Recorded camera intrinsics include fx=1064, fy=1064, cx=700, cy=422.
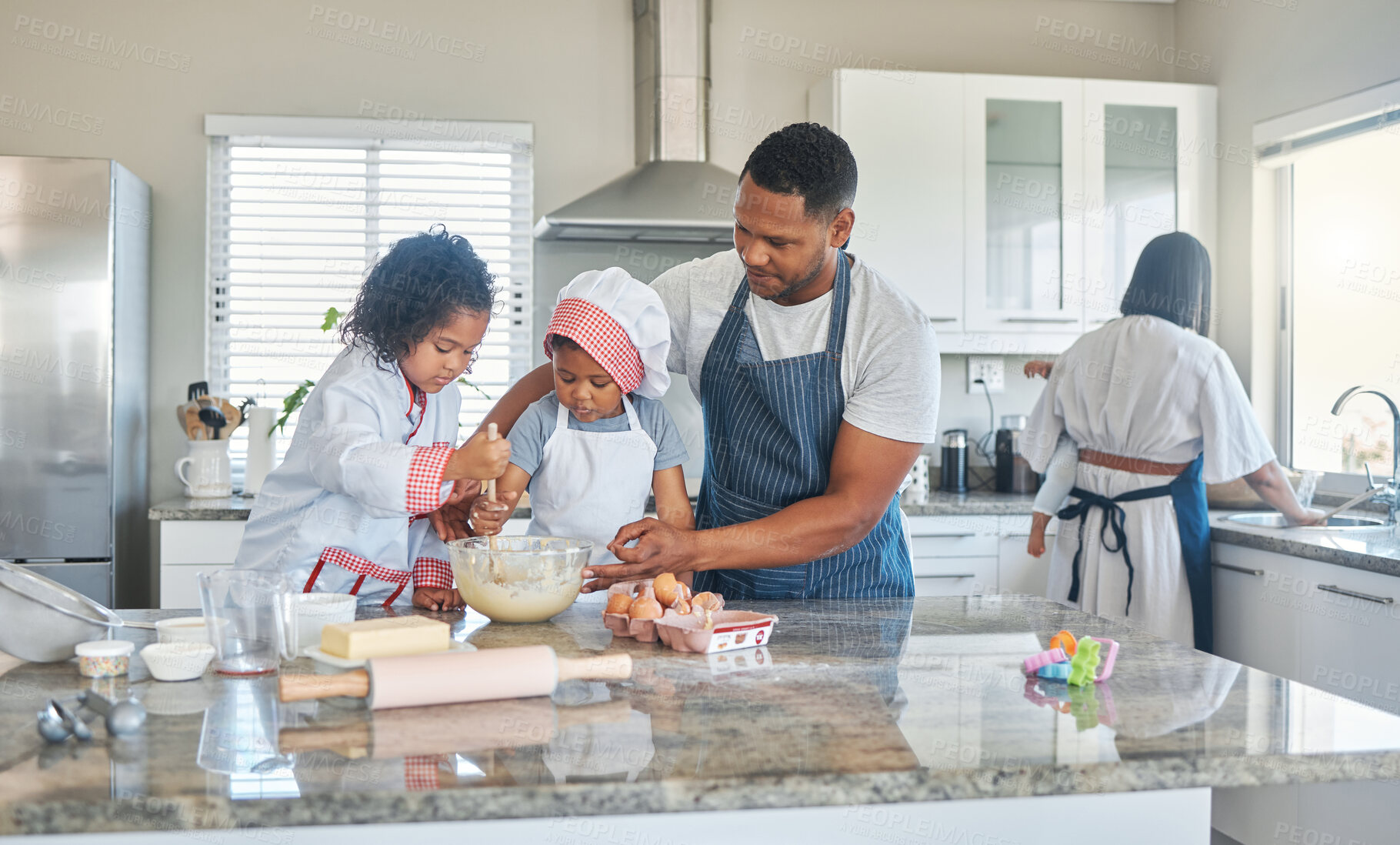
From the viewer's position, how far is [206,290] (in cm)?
353

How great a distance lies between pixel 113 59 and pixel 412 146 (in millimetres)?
976

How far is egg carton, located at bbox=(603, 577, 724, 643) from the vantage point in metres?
1.32

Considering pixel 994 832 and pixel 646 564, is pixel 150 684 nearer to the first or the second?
pixel 646 564

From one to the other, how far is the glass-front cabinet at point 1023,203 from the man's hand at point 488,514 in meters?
2.29

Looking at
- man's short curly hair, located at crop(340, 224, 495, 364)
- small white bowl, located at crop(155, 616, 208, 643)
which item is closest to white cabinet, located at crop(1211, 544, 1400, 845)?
man's short curly hair, located at crop(340, 224, 495, 364)

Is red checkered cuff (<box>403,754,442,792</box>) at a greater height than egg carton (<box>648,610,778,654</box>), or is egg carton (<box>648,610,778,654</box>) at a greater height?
egg carton (<box>648,610,778,654</box>)

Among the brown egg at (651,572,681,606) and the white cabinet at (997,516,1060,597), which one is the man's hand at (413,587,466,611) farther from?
the white cabinet at (997,516,1060,597)

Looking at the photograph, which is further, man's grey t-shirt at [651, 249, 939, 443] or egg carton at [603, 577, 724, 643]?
man's grey t-shirt at [651, 249, 939, 443]

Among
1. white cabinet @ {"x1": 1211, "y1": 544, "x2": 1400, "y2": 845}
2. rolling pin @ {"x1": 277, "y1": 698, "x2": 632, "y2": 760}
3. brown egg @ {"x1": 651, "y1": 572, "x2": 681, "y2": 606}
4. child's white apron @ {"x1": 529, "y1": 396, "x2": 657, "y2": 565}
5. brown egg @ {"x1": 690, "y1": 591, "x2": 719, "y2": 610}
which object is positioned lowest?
white cabinet @ {"x1": 1211, "y1": 544, "x2": 1400, "y2": 845}

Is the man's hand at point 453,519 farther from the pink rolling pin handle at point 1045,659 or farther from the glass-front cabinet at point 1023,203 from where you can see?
the glass-front cabinet at point 1023,203

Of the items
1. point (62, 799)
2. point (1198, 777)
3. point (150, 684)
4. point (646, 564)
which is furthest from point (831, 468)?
point (62, 799)

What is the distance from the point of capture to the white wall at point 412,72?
11.3ft

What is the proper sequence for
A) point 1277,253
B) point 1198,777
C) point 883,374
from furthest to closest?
point 1277,253 → point 883,374 → point 1198,777

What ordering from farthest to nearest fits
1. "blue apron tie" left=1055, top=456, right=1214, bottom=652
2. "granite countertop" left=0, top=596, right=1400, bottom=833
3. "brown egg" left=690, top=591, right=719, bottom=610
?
"blue apron tie" left=1055, top=456, right=1214, bottom=652
"brown egg" left=690, top=591, right=719, bottom=610
"granite countertop" left=0, top=596, right=1400, bottom=833
